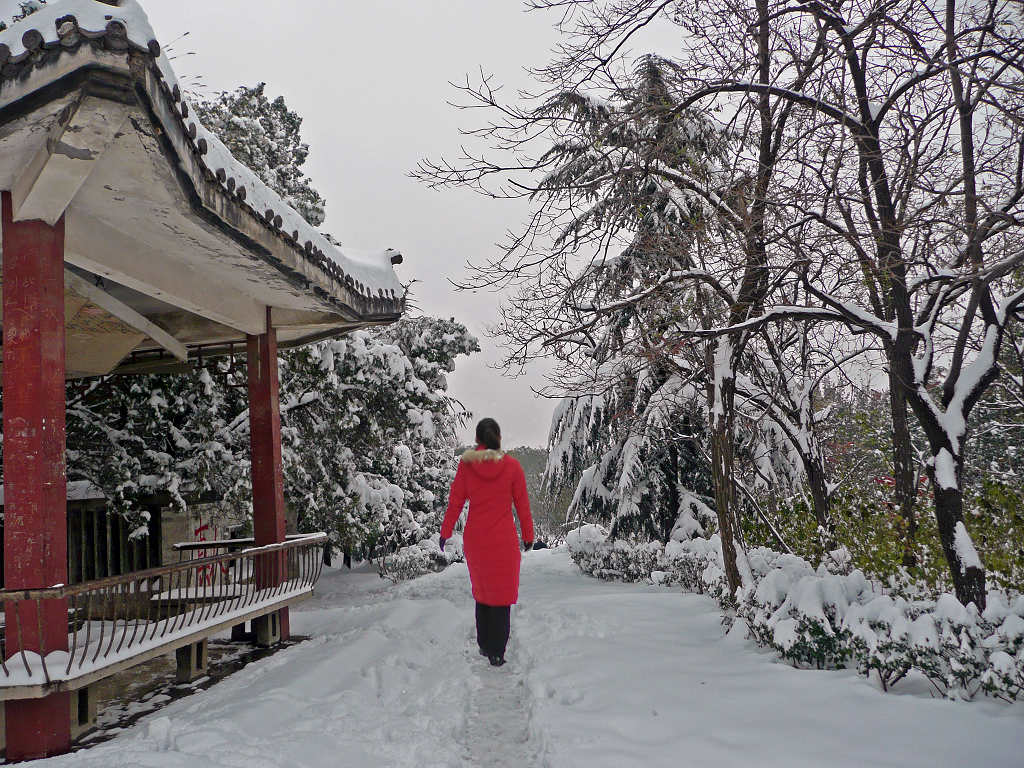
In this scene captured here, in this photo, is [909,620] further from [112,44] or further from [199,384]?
[199,384]

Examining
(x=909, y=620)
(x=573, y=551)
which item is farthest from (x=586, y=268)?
(x=573, y=551)

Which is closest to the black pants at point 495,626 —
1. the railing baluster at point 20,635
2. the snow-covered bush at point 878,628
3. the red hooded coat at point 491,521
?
the red hooded coat at point 491,521

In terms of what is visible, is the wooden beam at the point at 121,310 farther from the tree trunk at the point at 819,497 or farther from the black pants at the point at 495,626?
the tree trunk at the point at 819,497

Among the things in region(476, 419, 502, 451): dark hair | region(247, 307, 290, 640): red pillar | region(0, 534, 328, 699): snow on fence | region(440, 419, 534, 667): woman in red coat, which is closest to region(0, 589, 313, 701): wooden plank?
→ region(0, 534, 328, 699): snow on fence

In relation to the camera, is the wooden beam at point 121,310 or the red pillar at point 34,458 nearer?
the red pillar at point 34,458

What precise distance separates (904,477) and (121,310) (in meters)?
7.38

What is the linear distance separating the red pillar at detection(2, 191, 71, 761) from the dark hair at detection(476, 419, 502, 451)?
294cm

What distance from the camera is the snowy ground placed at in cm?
302

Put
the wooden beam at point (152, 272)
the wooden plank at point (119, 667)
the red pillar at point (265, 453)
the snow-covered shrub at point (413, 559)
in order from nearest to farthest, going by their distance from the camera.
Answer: the wooden plank at point (119, 667) < the wooden beam at point (152, 272) < the red pillar at point (265, 453) < the snow-covered shrub at point (413, 559)

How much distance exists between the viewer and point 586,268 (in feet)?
22.8

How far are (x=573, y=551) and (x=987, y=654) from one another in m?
9.13

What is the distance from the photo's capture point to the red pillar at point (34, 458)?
3.68 m

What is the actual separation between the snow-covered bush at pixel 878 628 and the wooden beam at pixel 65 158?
16.3 feet

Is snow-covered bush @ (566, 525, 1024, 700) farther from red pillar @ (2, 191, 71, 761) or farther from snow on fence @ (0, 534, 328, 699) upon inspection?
red pillar @ (2, 191, 71, 761)
